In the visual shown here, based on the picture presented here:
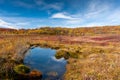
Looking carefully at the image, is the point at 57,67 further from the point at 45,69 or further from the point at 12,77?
the point at 12,77

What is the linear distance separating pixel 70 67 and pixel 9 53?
8093 millimetres

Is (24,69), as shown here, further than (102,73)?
Yes

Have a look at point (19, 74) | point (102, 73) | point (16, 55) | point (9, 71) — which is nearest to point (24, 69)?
point (19, 74)

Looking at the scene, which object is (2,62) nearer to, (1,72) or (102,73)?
(1,72)

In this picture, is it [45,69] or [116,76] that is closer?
[116,76]

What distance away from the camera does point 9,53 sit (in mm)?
25625

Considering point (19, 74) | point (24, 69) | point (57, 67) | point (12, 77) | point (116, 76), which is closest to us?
point (116, 76)

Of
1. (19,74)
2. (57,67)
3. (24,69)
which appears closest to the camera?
(19,74)

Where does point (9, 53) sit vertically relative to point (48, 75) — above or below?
above

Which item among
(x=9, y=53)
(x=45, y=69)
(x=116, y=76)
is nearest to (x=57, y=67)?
(x=45, y=69)

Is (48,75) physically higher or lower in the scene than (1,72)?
lower

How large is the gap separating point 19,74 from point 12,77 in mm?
1451

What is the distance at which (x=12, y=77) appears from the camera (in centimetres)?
1817

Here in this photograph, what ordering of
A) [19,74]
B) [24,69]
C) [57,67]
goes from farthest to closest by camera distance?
[57,67] → [24,69] → [19,74]
